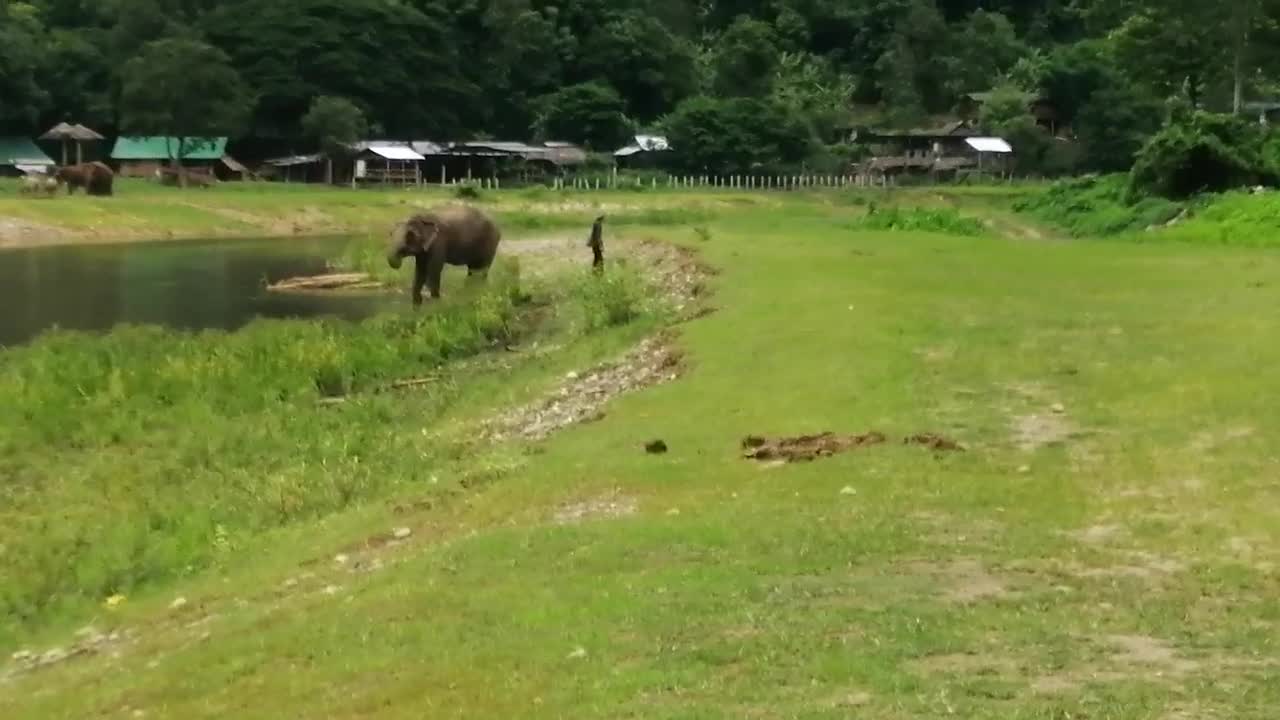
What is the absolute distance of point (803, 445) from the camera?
1480 cm

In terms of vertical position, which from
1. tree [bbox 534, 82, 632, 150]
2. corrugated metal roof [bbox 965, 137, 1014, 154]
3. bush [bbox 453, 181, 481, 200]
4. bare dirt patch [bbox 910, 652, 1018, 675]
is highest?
tree [bbox 534, 82, 632, 150]

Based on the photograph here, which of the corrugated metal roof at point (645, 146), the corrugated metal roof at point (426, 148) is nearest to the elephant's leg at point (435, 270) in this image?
the corrugated metal roof at point (426, 148)

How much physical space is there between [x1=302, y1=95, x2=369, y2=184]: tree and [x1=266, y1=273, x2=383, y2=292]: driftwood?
2270 inches

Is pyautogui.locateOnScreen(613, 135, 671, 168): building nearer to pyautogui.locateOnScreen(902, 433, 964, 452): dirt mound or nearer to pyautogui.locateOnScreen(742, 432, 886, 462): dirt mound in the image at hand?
pyautogui.locateOnScreen(742, 432, 886, 462): dirt mound

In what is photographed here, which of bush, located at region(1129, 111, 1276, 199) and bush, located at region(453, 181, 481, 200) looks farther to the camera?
bush, located at region(453, 181, 481, 200)

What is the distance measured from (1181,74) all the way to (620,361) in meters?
48.2

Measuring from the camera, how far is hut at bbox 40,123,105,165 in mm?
96975

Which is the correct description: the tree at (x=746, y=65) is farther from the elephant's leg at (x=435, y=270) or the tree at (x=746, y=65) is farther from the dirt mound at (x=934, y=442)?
the dirt mound at (x=934, y=442)

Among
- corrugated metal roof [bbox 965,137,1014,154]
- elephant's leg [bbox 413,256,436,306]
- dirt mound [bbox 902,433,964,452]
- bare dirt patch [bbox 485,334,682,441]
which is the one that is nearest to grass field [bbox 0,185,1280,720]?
dirt mound [bbox 902,433,964,452]

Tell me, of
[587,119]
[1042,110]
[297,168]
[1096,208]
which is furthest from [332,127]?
[1096,208]

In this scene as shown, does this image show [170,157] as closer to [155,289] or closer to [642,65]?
[642,65]

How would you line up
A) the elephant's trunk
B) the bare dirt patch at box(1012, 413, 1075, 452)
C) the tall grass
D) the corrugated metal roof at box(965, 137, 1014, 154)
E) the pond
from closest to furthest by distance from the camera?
the bare dirt patch at box(1012, 413, 1075, 452)
the tall grass
the pond
the elephant's trunk
the corrugated metal roof at box(965, 137, 1014, 154)

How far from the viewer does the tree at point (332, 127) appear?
10119cm

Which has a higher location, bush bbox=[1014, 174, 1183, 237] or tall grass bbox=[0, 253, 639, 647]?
bush bbox=[1014, 174, 1183, 237]
